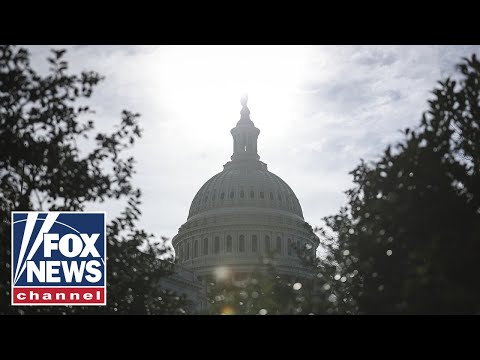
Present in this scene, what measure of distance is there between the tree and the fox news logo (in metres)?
4.15

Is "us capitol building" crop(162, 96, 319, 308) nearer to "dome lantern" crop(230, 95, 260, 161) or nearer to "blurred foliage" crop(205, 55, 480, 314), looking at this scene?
"dome lantern" crop(230, 95, 260, 161)

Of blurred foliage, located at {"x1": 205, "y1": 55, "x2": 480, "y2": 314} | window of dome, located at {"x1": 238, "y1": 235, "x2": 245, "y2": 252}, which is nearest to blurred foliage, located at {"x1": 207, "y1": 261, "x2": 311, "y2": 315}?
blurred foliage, located at {"x1": 205, "y1": 55, "x2": 480, "y2": 314}

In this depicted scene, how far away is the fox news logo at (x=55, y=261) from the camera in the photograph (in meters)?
10.6

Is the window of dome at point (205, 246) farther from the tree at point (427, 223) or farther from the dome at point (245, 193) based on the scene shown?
the tree at point (427, 223)

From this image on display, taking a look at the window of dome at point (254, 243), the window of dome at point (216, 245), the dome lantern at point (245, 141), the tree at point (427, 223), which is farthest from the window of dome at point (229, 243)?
the tree at point (427, 223)

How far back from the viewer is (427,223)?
11148 millimetres

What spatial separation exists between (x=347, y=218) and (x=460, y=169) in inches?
269

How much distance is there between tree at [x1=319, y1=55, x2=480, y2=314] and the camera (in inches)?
410

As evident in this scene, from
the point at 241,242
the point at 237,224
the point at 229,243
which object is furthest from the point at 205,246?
the point at 237,224

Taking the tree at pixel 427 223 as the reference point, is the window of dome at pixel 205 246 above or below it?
above

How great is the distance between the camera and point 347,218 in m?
18.7

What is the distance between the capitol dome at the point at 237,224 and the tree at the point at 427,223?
257 feet

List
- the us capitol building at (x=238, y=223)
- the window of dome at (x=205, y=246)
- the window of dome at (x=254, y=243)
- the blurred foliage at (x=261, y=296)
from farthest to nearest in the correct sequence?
the window of dome at (x=205, y=246) → the window of dome at (x=254, y=243) → the us capitol building at (x=238, y=223) → the blurred foliage at (x=261, y=296)
